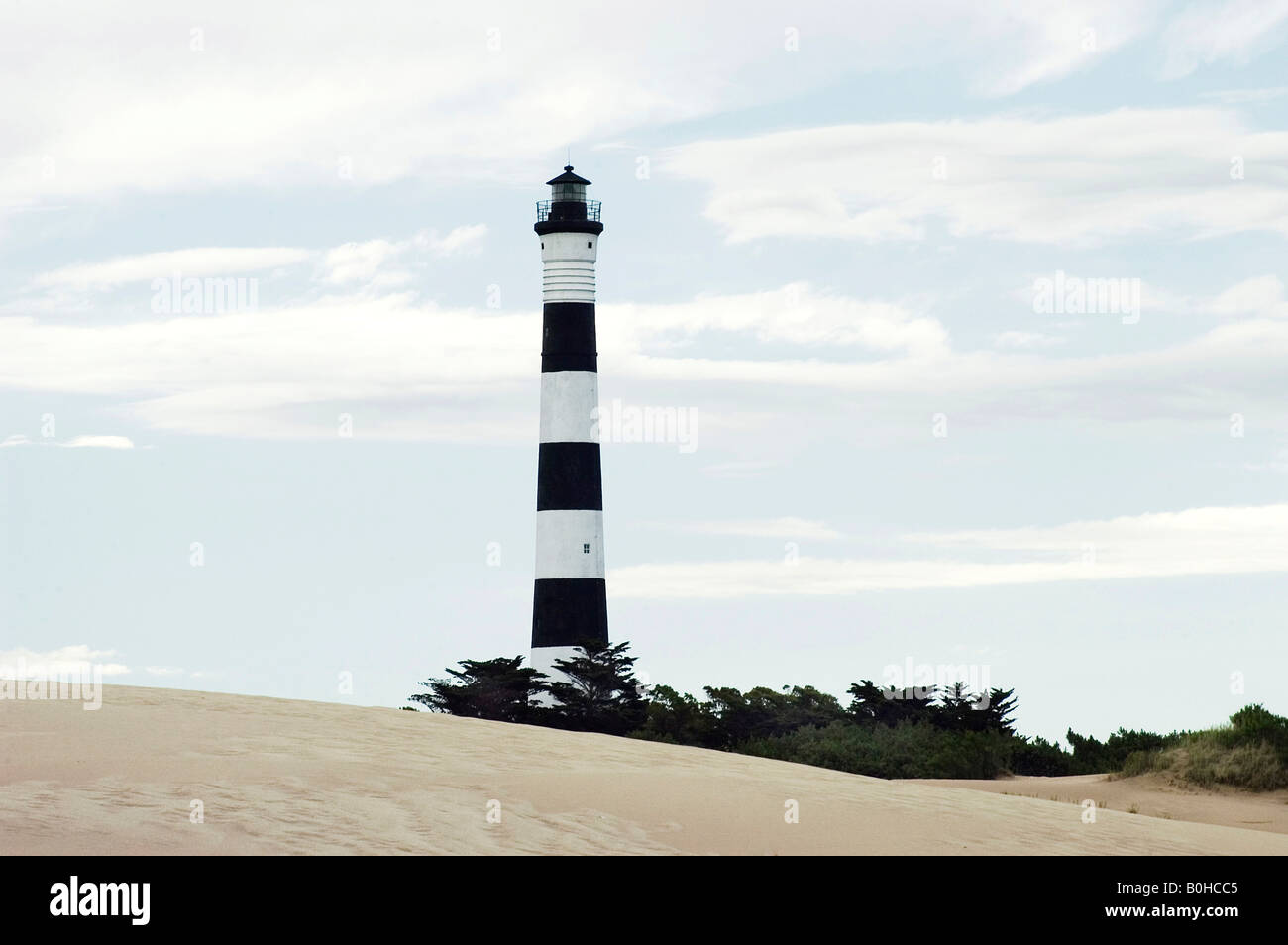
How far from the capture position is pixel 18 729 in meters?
20.5

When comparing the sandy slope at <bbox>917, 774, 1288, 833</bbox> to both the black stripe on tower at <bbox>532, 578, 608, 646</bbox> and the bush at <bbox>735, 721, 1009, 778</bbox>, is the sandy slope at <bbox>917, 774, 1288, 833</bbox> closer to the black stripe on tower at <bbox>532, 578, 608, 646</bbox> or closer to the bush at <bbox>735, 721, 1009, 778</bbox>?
the bush at <bbox>735, 721, 1009, 778</bbox>

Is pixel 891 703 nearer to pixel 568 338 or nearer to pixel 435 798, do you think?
pixel 568 338

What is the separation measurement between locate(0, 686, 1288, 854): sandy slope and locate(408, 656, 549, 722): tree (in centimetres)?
1688

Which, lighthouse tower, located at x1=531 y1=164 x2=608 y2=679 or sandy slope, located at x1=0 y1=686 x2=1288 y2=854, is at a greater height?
lighthouse tower, located at x1=531 y1=164 x2=608 y2=679

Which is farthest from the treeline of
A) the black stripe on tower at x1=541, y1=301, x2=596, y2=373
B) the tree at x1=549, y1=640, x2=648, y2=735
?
the black stripe on tower at x1=541, y1=301, x2=596, y2=373

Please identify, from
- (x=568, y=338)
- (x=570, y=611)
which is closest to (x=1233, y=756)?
(x=570, y=611)

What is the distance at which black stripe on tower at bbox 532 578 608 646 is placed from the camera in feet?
147

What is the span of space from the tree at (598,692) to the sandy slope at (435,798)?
16.2 m

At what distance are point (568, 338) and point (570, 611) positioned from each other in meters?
7.63

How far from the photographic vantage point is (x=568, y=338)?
44.6 m

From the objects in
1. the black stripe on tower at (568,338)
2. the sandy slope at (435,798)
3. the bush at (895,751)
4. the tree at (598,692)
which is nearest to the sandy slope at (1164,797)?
the bush at (895,751)
